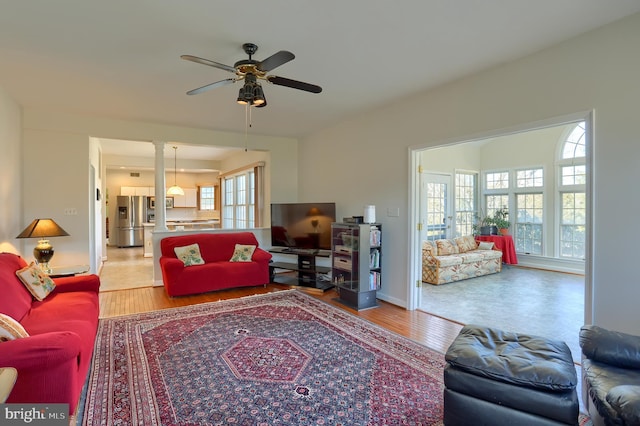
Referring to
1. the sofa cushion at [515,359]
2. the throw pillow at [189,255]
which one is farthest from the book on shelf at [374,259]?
the throw pillow at [189,255]

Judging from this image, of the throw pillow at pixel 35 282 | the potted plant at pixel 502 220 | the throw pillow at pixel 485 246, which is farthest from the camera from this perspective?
the potted plant at pixel 502 220

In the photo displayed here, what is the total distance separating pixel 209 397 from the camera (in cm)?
229

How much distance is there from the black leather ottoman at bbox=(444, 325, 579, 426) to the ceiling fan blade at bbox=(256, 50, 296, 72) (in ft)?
7.22

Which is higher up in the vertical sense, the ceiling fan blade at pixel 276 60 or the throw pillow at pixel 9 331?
the ceiling fan blade at pixel 276 60

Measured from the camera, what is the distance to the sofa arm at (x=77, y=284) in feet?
11.1

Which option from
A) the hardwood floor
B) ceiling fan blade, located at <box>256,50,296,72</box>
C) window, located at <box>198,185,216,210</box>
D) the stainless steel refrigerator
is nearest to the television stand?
the hardwood floor

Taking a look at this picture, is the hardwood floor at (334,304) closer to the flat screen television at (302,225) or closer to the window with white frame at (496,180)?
the flat screen television at (302,225)

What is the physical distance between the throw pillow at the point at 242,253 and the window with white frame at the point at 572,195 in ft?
21.3

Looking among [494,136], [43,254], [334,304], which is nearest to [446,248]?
[334,304]

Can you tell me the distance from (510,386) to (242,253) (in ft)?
14.8

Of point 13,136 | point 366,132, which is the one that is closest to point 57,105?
point 13,136

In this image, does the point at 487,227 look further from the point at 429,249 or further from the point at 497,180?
the point at 429,249

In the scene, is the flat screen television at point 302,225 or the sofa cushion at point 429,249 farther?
the sofa cushion at point 429,249

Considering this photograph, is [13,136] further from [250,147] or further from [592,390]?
[592,390]
